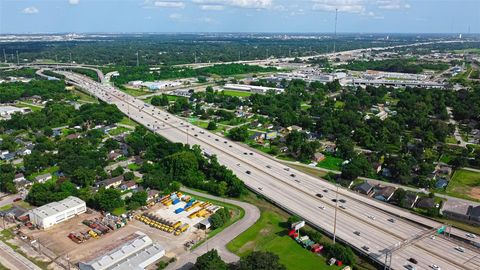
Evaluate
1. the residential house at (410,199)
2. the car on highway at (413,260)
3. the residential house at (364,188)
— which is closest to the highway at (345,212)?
the car on highway at (413,260)

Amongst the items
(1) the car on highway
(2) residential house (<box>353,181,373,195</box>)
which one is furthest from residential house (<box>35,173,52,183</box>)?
(1) the car on highway

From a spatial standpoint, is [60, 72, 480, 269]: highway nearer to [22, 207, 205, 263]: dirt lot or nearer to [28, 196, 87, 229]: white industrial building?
[22, 207, 205, 263]: dirt lot

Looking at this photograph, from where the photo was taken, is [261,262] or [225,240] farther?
[225,240]

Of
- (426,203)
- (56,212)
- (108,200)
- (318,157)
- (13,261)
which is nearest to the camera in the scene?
(13,261)

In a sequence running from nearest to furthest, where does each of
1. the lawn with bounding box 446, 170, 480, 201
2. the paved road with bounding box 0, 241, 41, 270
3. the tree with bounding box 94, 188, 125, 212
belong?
the paved road with bounding box 0, 241, 41, 270 → the tree with bounding box 94, 188, 125, 212 → the lawn with bounding box 446, 170, 480, 201

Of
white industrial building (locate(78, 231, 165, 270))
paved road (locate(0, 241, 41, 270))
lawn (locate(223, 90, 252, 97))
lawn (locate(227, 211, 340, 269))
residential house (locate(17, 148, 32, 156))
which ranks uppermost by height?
lawn (locate(223, 90, 252, 97))

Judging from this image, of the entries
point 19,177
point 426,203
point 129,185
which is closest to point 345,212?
point 426,203

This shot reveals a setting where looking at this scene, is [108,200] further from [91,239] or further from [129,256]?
[129,256]
